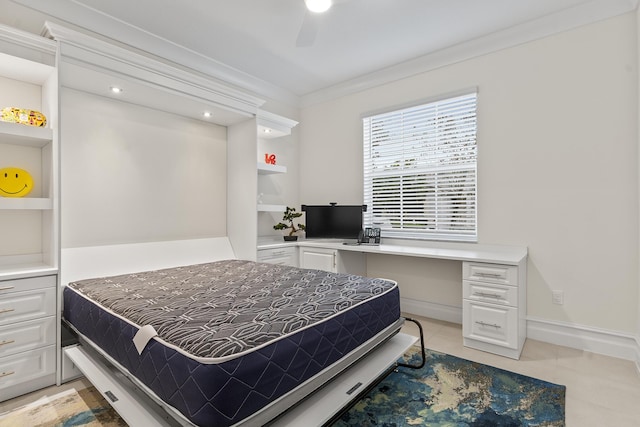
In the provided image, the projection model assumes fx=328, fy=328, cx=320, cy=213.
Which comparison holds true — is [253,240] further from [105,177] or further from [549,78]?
[549,78]

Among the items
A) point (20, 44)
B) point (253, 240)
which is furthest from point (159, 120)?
point (253, 240)

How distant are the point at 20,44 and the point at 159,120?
127 cm

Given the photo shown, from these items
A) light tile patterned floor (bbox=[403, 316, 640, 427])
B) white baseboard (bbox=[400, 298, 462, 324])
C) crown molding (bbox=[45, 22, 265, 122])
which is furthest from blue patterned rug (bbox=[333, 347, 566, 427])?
crown molding (bbox=[45, 22, 265, 122])

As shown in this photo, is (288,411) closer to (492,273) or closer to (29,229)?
(492,273)

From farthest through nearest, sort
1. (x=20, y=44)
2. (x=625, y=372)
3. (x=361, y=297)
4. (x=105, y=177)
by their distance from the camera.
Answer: (x=105, y=177) < (x=625, y=372) < (x=20, y=44) < (x=361, y=297)

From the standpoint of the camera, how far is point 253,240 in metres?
3.64

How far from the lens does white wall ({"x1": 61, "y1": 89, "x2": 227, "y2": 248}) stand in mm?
2811

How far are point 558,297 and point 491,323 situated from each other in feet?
2.44

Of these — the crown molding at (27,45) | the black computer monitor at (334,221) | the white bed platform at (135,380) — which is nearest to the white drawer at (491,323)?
the white bed platform at (135,380)

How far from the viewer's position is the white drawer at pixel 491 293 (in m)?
2.60

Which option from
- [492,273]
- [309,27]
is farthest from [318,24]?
[492,273]

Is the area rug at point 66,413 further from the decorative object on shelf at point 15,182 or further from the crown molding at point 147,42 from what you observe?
the crown molding at point 147,42

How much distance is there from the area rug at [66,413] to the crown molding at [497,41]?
4.00 m

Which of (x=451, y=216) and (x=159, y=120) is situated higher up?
(x=159, y=120)
